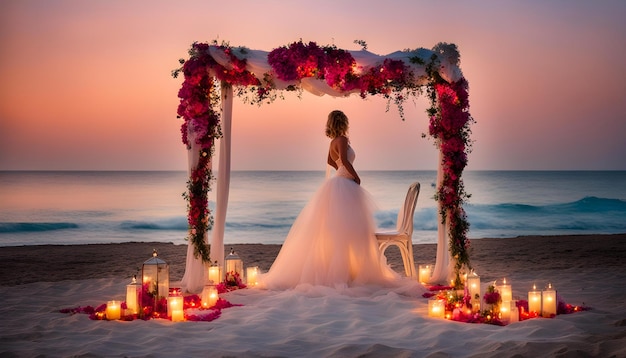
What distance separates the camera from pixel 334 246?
866cm

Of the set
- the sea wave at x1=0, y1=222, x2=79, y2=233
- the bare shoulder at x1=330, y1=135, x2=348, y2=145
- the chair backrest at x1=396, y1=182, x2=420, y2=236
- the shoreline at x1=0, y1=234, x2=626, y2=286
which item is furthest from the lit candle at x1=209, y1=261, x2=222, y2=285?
the sea wave at x1=0, y1=222, x2=79, y2=233

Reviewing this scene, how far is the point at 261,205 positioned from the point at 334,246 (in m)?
23.3

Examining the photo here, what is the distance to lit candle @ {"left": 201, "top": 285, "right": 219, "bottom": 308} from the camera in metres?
7.55

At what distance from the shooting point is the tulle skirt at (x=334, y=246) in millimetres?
8594

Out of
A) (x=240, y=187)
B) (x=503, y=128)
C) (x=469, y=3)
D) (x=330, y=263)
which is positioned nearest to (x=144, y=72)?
(x=469, y=3)

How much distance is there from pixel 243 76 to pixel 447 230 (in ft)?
10.9

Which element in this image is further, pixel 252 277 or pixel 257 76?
pixel 252 277

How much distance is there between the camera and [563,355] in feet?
16.9

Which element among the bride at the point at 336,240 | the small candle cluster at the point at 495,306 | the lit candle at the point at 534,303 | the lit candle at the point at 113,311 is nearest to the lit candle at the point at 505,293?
the small candle cluster at the point at 495,306

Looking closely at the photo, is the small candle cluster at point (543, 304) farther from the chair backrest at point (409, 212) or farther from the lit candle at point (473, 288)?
the chair backrest at point (409, 212)

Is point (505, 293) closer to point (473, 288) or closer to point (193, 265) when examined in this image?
point (473, 288)

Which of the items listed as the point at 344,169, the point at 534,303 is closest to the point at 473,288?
the point at 534,303

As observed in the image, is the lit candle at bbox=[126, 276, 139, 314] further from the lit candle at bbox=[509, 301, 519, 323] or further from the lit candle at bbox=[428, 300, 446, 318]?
the lit candle at bbox=[509, 301, 519, 323]

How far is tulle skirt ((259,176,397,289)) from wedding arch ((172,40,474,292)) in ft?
3.18
